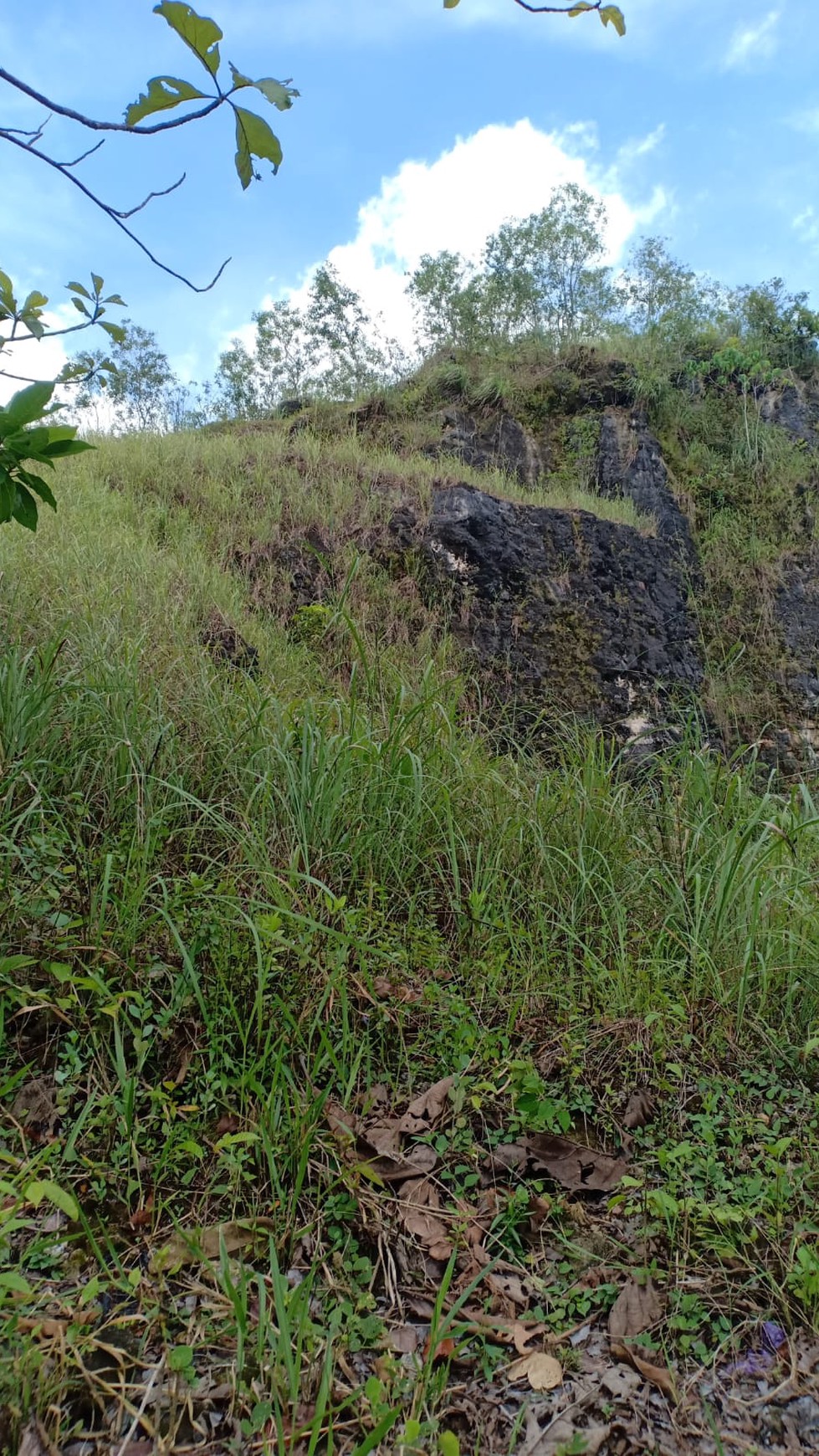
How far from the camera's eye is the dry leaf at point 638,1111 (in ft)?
6.33

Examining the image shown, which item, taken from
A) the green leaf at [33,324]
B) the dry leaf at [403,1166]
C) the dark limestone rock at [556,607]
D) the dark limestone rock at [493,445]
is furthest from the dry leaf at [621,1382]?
the dark limestone rock at [493,445]

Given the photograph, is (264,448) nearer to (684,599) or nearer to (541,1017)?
(684,599)

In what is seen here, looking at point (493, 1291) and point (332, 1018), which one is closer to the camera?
point (493, 1291)

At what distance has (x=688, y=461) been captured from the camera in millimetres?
9820

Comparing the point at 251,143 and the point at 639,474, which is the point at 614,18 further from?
the point at 639,474

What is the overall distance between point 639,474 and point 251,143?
893 cm

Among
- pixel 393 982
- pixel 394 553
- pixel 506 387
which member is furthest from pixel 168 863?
pixel 506 387

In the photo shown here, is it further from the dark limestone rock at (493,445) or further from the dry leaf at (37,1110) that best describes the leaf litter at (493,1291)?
the dark limestone rock at (493,445)

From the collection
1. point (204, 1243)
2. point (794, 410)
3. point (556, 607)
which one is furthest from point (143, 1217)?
point (794, 410)

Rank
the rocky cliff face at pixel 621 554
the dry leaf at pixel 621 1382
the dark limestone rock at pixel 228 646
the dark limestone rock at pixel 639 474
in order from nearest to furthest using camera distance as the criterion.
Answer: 1. the dry leaf at pixel 621 1382
2. the dark limestone rock at pixel 228 646
3. the rocky cliff face at pixel 621 554
4. the dark limestone rock at pixel 639 474

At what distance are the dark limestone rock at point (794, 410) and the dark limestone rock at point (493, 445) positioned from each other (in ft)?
11.8

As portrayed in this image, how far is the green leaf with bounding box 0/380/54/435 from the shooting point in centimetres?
108

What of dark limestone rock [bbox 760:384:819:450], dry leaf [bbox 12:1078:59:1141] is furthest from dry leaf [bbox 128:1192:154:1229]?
dark limestone rock [bbox 760:384:819:450]

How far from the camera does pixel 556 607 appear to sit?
6.33 metres
